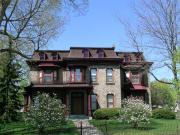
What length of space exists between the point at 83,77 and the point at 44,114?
67.4 feet

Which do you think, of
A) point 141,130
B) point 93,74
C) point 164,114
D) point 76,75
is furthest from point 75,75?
point 141,130

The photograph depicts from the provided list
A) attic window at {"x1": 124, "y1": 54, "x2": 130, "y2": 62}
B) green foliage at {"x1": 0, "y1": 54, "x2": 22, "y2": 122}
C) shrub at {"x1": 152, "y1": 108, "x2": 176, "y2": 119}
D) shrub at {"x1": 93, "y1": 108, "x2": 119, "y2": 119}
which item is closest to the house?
attic window at {"x1": 124, "y1": 54, "x2": 130, "y2": 62}

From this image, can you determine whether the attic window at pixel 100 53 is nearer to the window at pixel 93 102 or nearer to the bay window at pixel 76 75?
the bay window at pixel 76 75

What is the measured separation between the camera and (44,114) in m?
25.6

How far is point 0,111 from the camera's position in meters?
38.4

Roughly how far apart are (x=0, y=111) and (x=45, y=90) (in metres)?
8.06

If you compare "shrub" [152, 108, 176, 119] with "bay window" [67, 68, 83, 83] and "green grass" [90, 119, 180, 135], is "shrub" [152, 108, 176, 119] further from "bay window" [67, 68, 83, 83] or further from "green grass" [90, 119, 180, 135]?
"green grass" [90, 119, 180, 135]

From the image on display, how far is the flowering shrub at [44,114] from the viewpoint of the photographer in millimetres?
25406

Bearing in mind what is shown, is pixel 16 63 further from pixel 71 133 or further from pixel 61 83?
pixel 71 133

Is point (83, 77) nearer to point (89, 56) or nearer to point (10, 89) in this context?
point (89, 56)

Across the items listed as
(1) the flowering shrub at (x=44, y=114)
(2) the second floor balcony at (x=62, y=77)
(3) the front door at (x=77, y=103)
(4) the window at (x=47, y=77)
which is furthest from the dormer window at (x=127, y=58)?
(1) the flowering shrub at (x=44, y=114)

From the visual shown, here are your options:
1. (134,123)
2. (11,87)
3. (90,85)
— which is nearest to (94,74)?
(90,85)

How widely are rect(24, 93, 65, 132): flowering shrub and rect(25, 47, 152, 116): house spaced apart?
58.0 ft

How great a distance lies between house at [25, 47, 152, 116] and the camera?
149ft
